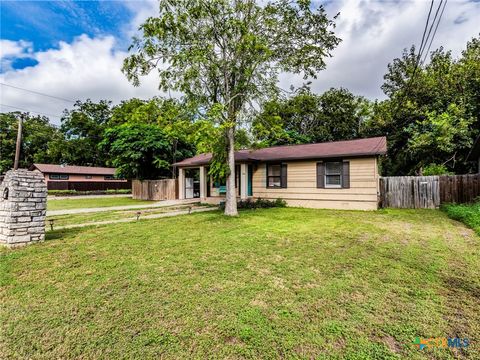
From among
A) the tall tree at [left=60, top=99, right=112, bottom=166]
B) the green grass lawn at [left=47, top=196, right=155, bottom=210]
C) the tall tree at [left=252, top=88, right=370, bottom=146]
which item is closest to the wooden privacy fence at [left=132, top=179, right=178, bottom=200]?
the green grass lawn at [left=47, top=196, right=155, bottom=210]

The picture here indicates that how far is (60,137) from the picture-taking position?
129 feet

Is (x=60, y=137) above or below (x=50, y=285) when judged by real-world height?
above

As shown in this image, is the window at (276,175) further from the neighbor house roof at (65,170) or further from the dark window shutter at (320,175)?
the neighbor house roof at (65,170)

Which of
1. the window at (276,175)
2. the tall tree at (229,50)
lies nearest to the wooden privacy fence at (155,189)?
the window at (276,175)

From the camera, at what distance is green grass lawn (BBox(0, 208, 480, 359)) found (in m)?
2.24

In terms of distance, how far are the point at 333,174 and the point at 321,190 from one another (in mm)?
949

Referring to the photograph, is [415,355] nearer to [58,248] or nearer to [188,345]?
[188,345]

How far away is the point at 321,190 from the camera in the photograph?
1205cm

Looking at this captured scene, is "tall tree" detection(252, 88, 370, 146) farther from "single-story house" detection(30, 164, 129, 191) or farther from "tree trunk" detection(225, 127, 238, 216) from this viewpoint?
"single-story house" detection(30, 164, 129, 191)

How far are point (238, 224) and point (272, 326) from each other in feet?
17.5

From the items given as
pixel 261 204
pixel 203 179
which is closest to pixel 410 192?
pixel 261 204

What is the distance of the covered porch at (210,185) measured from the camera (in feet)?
44.8

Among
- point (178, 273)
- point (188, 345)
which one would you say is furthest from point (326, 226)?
point (188, 345)

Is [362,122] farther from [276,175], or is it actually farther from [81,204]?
[81,204]
